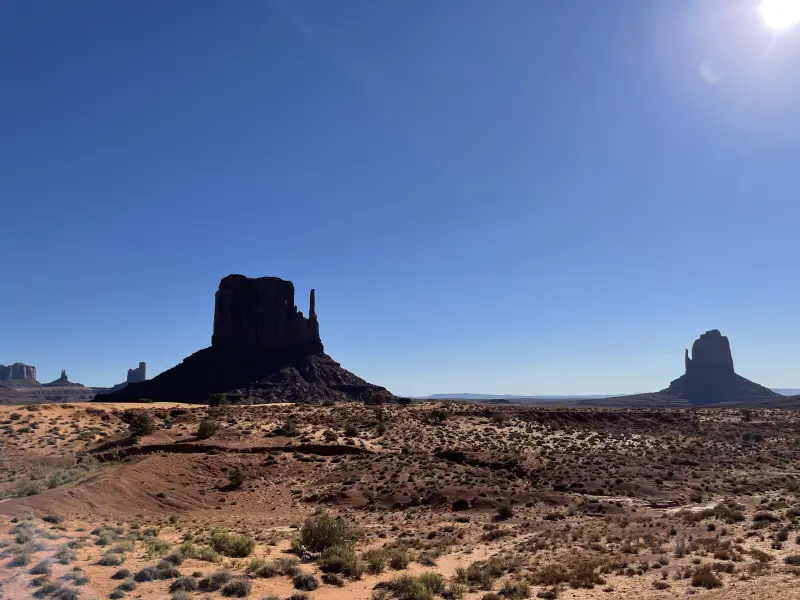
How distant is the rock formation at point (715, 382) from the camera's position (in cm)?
17800

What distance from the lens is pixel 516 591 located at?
13.8 meters

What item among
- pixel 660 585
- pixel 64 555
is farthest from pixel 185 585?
pixel 660 585

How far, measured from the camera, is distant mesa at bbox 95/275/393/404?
286 ft

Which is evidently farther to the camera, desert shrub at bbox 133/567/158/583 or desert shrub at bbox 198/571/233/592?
desert shrub at bbox 133/567/158/583

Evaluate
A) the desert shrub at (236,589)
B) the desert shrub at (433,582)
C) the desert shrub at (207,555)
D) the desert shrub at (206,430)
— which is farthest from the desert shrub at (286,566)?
the desert shrub at (206,430)

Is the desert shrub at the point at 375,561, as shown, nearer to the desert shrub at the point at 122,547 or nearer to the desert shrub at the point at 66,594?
the desert shrub at the point at 122,547

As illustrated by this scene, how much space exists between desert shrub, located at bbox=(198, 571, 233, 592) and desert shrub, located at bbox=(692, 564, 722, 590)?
39.8 ft

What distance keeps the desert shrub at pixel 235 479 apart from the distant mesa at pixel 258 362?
4425 cm

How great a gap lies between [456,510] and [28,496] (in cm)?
2006

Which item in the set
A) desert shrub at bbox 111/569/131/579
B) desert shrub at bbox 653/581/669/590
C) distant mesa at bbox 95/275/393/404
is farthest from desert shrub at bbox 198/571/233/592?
distant mesa at bbox 95/275/393/404

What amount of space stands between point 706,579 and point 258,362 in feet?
309

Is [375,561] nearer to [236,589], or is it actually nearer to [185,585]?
[236,589]

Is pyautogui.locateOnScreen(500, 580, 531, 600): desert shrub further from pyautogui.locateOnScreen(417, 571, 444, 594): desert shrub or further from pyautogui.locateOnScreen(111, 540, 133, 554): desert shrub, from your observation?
pyautogui.locateOnScreen(111, 540, 133, 554): desert shrub

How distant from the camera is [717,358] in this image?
196 metres
